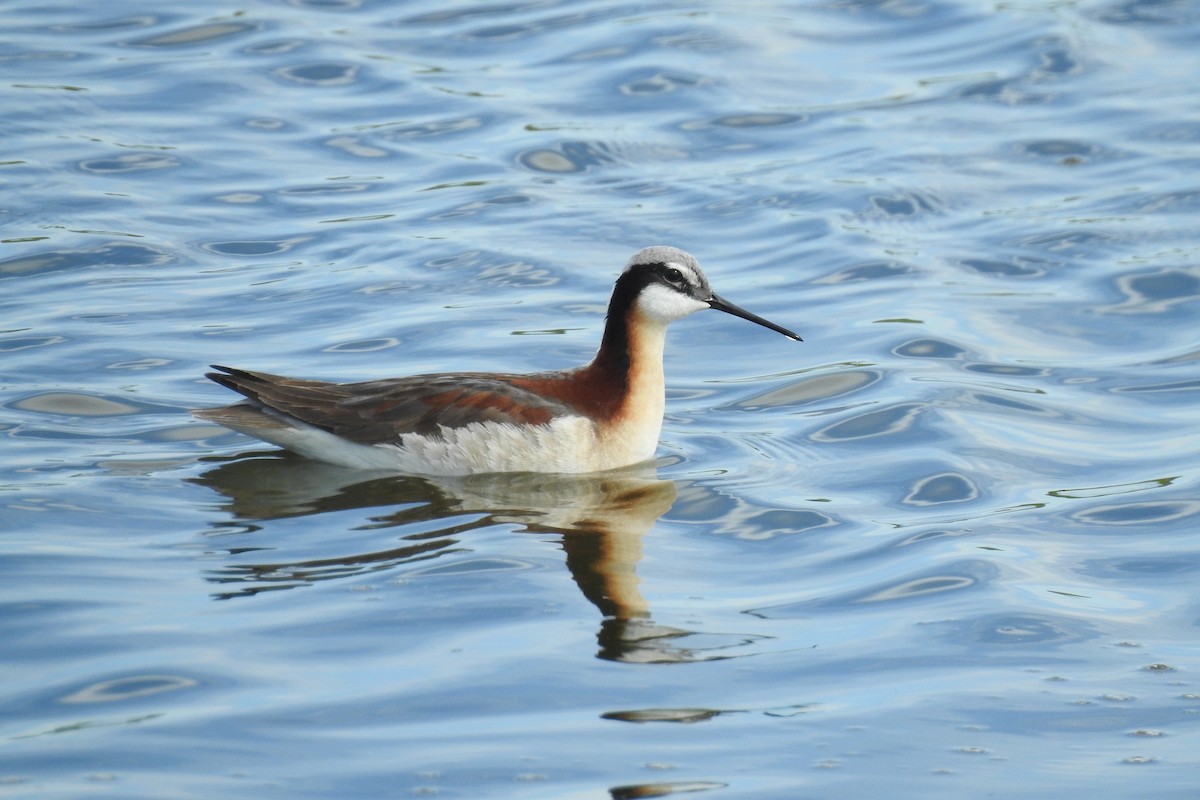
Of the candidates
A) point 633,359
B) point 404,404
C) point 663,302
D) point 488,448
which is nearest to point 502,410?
point 488,448

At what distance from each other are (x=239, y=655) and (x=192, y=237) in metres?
8.14

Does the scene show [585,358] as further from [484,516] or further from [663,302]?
[484,516]

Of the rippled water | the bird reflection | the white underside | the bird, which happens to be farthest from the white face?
Answer: the bird reflection

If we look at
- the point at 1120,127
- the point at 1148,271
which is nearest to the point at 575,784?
the point at 1148,271

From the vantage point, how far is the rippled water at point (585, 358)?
298 inches

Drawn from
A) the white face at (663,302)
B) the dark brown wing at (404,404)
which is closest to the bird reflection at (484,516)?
the dark brown wing at (404,404)

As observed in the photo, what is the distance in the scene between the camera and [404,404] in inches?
438

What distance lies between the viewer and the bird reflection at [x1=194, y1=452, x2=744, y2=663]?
28.5ft

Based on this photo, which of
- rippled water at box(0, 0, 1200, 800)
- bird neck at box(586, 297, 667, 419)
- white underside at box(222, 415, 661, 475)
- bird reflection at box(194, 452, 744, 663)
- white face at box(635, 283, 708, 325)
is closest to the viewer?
rippled water at box(0, 0, 1200, 800)

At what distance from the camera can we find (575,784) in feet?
23.2

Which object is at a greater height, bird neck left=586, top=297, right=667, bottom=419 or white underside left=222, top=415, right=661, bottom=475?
bird neck left=586, top=297, right=667, bottom=419

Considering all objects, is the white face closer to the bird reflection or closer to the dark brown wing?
the dark brown wing

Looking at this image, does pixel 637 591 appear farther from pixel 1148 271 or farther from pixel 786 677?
pixel 1148 271

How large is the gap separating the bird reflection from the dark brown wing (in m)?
0.32
